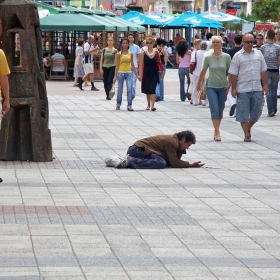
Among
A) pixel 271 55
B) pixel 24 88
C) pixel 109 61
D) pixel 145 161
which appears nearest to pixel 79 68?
pixel 109 61

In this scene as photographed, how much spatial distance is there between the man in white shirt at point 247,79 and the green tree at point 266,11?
61521mm

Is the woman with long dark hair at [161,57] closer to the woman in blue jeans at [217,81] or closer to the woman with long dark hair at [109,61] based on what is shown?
the woman with long dark hair at [109,61]

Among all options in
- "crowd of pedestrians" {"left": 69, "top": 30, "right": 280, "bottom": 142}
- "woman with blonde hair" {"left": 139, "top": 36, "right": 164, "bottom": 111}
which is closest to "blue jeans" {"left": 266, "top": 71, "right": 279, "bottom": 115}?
"crowd of pedestrians" {"left": 69, "top": 30, "right": 280, "bottom": 142}

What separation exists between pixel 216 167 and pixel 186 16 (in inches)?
1350

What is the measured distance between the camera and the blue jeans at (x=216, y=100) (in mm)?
14820

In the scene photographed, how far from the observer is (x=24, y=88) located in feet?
39.0

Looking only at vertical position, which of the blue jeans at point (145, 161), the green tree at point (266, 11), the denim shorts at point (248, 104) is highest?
the denim shorts at point (248, 104)

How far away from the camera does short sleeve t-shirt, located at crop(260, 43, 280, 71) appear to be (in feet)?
62.5

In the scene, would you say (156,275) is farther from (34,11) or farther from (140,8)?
(140,8)

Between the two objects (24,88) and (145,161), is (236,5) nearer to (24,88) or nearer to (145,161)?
(24,88)

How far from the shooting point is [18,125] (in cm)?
1209

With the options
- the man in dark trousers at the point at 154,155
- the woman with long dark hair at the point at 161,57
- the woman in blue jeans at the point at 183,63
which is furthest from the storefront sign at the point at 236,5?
the man in dark trousers at the point at 154,155

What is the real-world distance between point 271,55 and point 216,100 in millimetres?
4661

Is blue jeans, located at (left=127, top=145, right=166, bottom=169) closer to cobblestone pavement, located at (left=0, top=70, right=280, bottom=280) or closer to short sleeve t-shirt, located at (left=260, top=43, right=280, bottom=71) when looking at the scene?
cobblestone pavement, located at (left=0, top=70, right=280, bottom=280)
